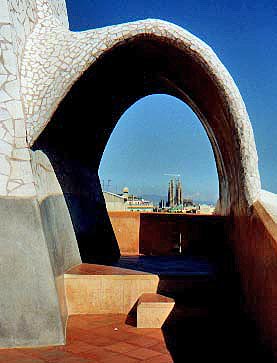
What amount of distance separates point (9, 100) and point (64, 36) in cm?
202

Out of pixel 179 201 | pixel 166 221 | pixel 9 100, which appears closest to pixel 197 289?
pixel 9 100

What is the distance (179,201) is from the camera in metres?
43.2

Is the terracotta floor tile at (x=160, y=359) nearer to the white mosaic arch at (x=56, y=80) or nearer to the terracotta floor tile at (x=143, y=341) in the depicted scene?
the terracotta floor tile at (x=143, y=341)

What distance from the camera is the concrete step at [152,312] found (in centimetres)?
601

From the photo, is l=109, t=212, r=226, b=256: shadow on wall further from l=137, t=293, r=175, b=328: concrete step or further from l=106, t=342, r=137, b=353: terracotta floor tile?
l=106, t=342, r=137, b=353: terracotta floor tile

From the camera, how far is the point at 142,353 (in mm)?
4984

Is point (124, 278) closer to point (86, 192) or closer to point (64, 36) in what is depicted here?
point (86, 192)

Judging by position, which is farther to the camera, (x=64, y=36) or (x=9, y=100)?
(x=64, y=36)

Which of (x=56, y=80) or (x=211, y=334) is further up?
(x=56, y=80)

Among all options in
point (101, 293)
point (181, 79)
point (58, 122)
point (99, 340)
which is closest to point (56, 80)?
point (58, 122)

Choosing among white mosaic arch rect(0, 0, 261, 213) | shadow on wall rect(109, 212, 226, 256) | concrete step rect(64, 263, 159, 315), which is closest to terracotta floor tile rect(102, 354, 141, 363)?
concrete step rect(64, 263, 159, 315)

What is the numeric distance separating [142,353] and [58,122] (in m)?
3.84

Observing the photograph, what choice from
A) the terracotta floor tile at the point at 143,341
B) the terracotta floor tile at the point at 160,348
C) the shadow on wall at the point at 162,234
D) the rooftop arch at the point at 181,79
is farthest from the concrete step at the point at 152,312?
the shadow on wall at the point at 162,234

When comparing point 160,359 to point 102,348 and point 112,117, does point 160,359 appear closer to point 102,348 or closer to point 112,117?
point 102,348
